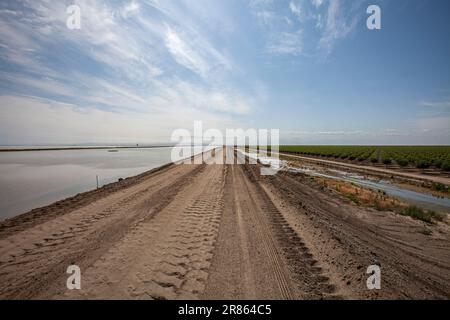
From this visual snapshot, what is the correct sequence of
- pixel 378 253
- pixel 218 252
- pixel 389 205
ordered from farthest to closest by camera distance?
pixel 389 205, pixel 378 253, pixel 218 252

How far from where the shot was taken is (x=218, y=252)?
4746mm

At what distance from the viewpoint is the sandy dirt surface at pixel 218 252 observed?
11.4ft

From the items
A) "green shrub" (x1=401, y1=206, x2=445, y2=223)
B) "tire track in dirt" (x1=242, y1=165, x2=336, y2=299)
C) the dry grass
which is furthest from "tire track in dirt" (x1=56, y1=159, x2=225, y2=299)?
"green shrub" (x1=401, y1=206, x2=445, y2=223)

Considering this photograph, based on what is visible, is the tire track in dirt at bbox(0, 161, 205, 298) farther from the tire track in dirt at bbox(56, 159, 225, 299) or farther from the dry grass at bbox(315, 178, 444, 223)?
the dry grass at bbox(315, 178, 444, 223)

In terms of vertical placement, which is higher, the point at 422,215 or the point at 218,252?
the point at 218,252

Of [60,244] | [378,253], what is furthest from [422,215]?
[60,244]

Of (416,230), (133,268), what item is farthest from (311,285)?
(416,230)

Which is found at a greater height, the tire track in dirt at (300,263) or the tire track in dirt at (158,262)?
the tire track in dirt at (158,262)

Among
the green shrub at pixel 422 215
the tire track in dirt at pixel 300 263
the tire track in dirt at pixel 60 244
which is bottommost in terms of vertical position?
the green shrub at pixel 422 215

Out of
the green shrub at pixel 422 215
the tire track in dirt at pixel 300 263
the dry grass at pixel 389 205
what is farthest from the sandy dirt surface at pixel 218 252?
the dry grass at pixel 389 205

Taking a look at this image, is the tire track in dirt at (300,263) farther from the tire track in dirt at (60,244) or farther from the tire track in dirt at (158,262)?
the tire track in dirt at (60,244)

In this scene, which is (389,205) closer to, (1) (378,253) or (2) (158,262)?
(1) (378,253)

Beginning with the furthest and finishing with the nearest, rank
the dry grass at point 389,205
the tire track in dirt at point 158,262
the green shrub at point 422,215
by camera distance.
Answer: the dry grass at point 389,205
the green shrub at point 422,215
the tire track in dirt at point 158,262
